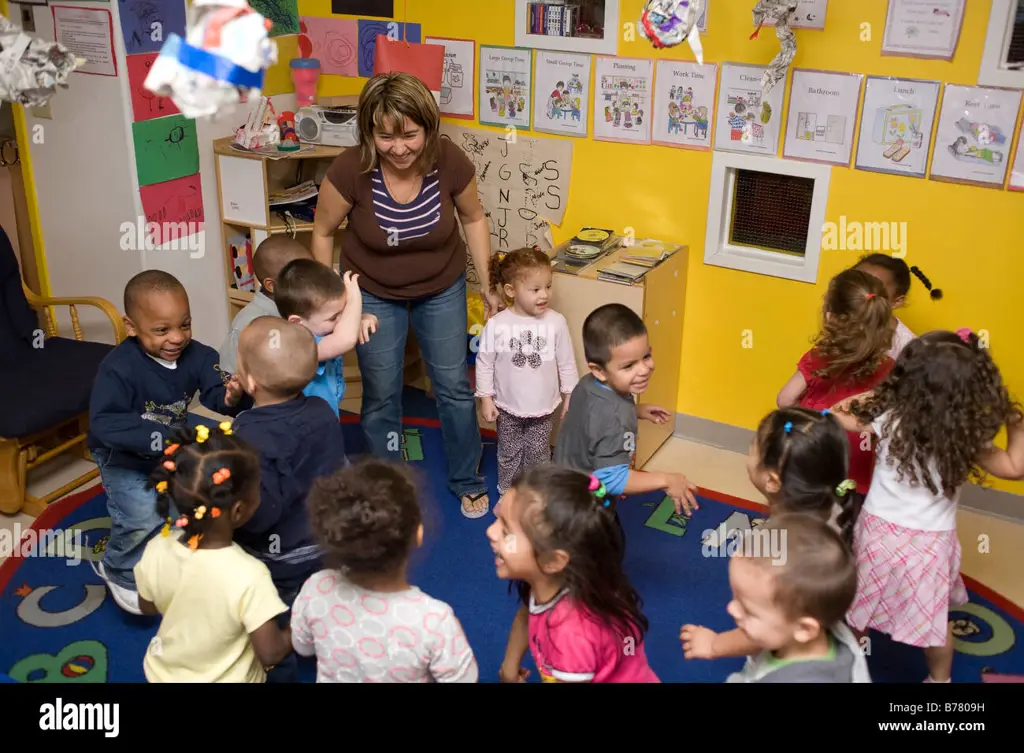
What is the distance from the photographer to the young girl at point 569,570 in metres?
1.96

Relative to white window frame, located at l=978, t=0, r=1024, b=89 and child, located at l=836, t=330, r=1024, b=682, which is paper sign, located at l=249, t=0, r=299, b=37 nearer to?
white window frame, located at l=978, t=0, r=1024, b=89

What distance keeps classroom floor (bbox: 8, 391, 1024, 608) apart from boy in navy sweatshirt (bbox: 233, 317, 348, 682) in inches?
60.3

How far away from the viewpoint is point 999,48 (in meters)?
3.17

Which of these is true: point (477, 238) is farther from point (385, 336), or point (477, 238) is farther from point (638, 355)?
point (638, 355)

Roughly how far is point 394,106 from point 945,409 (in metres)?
1.77

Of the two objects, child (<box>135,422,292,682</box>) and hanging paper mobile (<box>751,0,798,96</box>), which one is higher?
hanging paper mobile (<box>751,0,798,96</box>)

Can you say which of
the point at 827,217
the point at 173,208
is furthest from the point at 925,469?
the point at 173,208

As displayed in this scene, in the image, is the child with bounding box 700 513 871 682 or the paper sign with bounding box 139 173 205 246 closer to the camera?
the child with bounding box 700 513 871 682

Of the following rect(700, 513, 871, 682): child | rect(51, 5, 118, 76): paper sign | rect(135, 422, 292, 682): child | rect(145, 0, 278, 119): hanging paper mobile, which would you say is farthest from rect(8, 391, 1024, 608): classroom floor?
rect(145, 0, 278, 119): hanging paper mobile

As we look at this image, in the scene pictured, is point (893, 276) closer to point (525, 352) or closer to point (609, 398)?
point (609, 398)

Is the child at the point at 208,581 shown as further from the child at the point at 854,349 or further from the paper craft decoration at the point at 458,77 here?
the paper craft decoration at the point at 458,77

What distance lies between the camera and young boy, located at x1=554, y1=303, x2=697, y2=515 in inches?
107

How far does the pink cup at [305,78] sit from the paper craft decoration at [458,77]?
52cm
